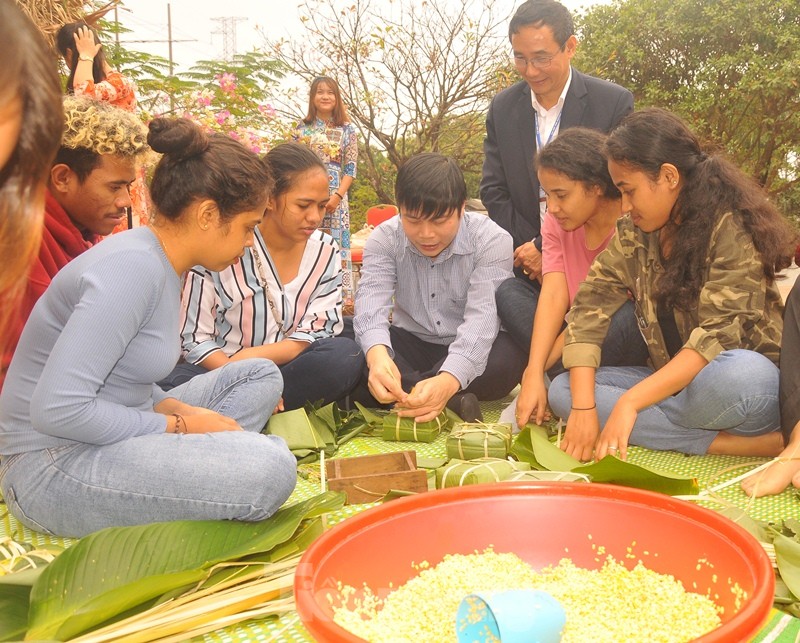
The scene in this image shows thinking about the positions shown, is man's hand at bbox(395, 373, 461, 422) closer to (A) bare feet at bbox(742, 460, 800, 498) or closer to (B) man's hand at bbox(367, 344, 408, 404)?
(B) man's hand at bbox(367, 344, 408, 404)

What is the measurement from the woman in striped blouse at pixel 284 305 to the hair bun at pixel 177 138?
775 mm

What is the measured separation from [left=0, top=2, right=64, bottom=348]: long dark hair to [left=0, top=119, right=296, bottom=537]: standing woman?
82cm

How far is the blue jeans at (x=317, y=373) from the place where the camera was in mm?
2686

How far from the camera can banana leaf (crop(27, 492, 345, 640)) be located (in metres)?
1.27

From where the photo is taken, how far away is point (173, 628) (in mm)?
1291

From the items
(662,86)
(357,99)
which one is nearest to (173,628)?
(357,99)

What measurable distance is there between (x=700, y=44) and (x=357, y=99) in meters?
3.80

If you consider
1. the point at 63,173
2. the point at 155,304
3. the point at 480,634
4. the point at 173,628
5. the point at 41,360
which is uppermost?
the point at 63,173

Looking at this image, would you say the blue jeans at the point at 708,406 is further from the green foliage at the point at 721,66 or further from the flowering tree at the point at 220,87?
the green foliage at the point at 721,66

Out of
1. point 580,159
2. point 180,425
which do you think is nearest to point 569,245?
point 580,159

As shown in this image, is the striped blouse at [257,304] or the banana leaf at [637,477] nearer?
the banana leaf at [637,477]

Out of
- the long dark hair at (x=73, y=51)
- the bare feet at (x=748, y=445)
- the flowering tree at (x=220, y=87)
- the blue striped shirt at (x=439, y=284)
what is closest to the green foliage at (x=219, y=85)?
the flowering tree at (x=220, y=87)

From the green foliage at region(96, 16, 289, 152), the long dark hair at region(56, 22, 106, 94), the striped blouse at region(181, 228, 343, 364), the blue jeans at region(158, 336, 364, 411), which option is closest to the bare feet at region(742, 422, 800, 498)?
the blue jeans at region(158, 336, 364, 411)

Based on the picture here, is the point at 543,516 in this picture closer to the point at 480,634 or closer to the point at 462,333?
the point at 480,634
